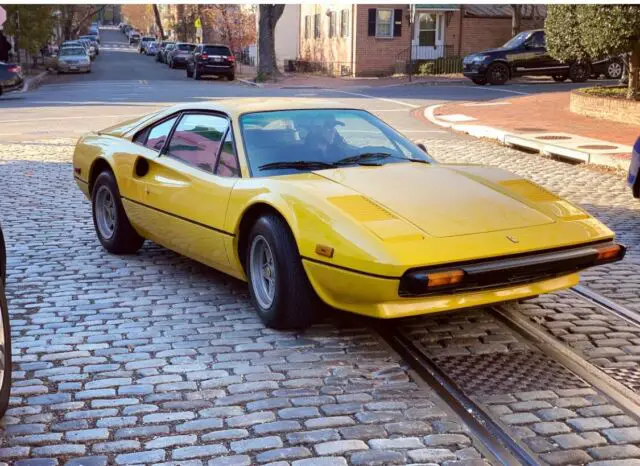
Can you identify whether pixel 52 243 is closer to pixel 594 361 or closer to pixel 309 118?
pixel 309 118

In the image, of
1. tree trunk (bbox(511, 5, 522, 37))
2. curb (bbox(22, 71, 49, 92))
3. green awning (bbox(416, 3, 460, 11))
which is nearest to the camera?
curb (bbox(22, 71, 49, 92))

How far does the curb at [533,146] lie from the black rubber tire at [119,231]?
24.5 ft

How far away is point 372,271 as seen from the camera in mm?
4324

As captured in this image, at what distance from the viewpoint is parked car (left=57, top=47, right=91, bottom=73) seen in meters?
44.5

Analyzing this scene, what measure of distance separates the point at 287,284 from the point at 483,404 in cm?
133

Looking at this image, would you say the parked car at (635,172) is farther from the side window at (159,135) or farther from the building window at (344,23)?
the building window at (344,23)

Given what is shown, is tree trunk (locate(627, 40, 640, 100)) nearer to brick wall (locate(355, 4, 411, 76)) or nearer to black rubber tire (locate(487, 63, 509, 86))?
black rubber tire (locate(487, 63, 509, 86))

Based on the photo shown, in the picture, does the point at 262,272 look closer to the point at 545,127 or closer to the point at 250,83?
the point at 545,127

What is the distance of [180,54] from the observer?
175ft

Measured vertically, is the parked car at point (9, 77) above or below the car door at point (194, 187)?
below

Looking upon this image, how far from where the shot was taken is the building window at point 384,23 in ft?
133

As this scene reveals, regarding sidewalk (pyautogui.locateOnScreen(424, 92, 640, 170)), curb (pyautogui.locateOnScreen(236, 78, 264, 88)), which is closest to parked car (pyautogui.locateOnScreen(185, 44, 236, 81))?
curb (pyautogui.locateOnScreen(236, 78, 264, 88))

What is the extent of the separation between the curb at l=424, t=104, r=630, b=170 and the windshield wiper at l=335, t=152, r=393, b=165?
23.0ft

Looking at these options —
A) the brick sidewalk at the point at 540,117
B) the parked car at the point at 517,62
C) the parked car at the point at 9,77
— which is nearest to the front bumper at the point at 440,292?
the brick sidewalk at the point at 540,117
